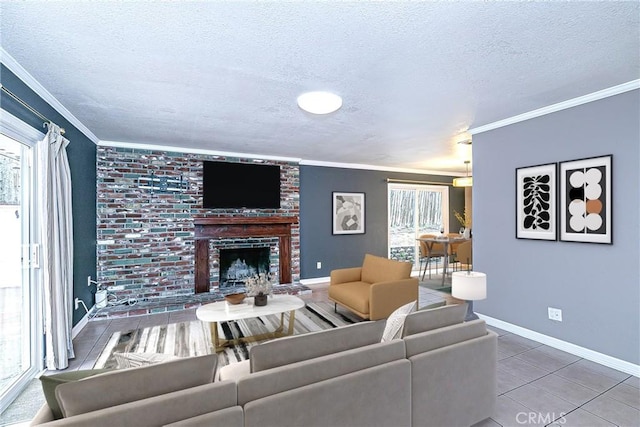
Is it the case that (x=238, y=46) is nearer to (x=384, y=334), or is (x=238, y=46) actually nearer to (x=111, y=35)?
(x=111, y=35)

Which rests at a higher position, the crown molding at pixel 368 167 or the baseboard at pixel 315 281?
the crown molding at pixel 368 167

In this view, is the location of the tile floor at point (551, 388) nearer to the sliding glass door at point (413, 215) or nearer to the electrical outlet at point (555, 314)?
the electrical outlet at point (555, 314)

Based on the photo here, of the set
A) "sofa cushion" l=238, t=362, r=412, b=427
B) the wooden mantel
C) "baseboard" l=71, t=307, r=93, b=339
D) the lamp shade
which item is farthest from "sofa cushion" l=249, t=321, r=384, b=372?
the wooden mantel

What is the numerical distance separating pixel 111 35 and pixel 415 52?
1891 mm

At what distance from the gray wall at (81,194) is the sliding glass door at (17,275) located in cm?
33

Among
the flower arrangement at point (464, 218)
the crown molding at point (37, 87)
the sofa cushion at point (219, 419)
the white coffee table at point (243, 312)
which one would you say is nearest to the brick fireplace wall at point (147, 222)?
the crown molding at point (37, 87)

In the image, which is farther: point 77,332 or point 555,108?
point 77,332

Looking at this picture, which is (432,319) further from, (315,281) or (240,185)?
(315,281)

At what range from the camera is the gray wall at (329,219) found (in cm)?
607

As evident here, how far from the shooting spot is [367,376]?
1578 mm

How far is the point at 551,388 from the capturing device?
2.40 metres

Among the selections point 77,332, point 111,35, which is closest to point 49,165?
point 111,35

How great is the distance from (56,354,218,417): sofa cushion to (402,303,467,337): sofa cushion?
46.0 inches

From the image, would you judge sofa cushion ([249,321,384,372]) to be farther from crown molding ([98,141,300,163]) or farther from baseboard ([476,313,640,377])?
crown molding ([98,141,300,163])
